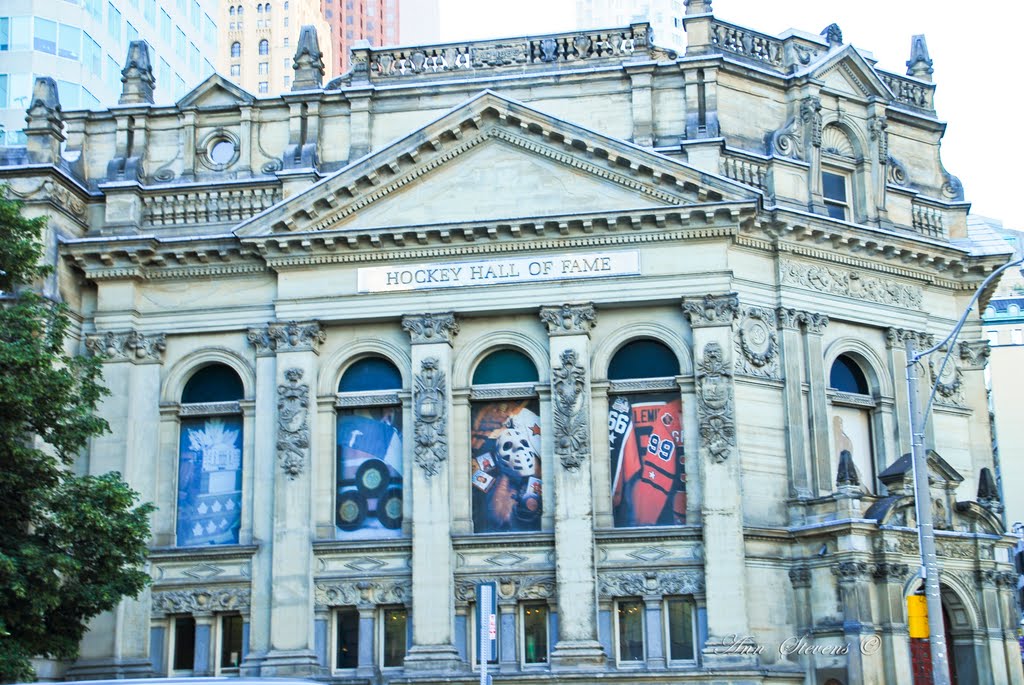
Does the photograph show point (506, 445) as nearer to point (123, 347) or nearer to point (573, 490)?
point (573, 490)

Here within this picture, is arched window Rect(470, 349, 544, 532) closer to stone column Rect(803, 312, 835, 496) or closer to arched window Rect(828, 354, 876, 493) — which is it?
stone column Rect(803, 312, 835, 496)

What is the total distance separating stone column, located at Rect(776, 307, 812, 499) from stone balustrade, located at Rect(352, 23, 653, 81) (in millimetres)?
8751

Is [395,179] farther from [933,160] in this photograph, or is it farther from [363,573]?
[933,160]

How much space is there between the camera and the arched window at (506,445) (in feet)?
127

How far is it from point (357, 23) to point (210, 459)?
501 feet

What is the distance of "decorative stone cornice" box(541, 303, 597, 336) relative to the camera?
3862 cm

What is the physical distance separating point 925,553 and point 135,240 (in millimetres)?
22771

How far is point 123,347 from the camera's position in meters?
40.5

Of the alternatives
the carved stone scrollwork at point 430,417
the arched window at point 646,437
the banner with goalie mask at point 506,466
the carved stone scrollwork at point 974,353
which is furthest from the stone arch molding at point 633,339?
the carved stone scrollwork at point 974,353

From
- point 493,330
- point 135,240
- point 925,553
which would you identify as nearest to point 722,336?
point 493,330

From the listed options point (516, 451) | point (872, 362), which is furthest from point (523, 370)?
point (872, 362)

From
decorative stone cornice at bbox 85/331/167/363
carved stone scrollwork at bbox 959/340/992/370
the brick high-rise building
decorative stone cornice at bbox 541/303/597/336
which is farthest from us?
the brick high-rise building

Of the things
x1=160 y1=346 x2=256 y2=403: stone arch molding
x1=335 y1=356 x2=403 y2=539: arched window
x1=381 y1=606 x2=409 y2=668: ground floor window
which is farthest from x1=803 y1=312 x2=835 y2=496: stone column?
x1=160 y1=346 x2=256 y2=403: stone arch molding

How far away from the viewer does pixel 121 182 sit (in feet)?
136
